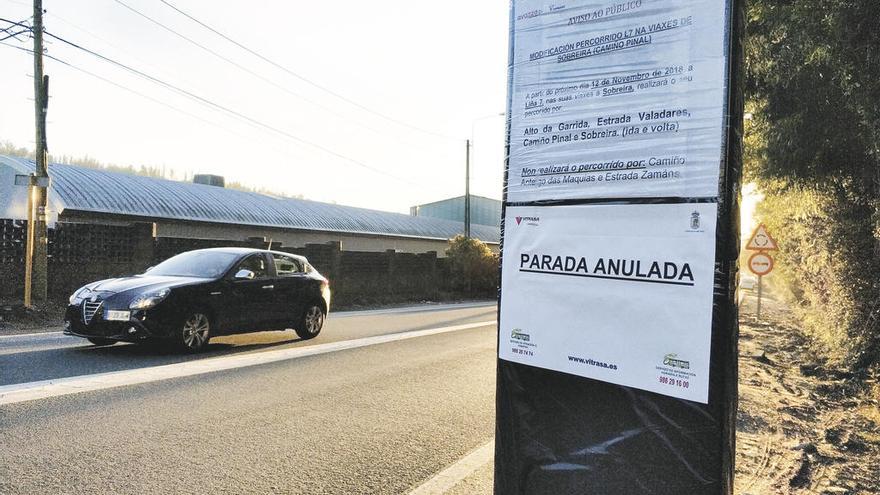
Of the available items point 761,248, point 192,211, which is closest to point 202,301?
point 761,248

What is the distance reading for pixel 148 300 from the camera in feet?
26.0

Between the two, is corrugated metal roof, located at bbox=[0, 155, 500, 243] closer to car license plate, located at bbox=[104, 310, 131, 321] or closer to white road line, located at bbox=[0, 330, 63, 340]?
white road line, located at bbox=[0, 330, 63, 340]

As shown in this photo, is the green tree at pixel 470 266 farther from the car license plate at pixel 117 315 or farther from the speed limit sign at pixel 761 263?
the car license plate at pixel 117 315

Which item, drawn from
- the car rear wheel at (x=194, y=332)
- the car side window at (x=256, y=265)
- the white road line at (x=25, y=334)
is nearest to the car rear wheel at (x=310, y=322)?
the car side window at (x=256, y=265)

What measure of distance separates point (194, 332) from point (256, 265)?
1.69m

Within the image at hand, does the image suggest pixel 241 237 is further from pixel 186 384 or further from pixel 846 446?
pixel 846 446

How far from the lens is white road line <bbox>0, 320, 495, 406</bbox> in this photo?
18.4ft

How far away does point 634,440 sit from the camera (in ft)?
7.04

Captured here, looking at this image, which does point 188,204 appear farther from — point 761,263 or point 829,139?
point 829,139

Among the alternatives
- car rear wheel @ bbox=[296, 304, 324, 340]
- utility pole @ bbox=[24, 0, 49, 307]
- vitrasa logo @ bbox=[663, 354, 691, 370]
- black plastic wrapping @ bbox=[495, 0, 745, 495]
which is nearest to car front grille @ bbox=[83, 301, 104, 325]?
car rear wheel @ bbox=[296, 304, 324, 340]

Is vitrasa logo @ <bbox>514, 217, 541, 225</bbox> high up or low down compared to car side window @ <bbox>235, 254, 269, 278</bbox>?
up

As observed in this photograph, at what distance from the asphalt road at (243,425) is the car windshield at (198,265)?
4.13 feet

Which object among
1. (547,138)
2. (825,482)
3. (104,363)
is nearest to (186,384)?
(104,363)

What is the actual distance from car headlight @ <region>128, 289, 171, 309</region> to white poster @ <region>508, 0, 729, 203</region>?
22.3ft
